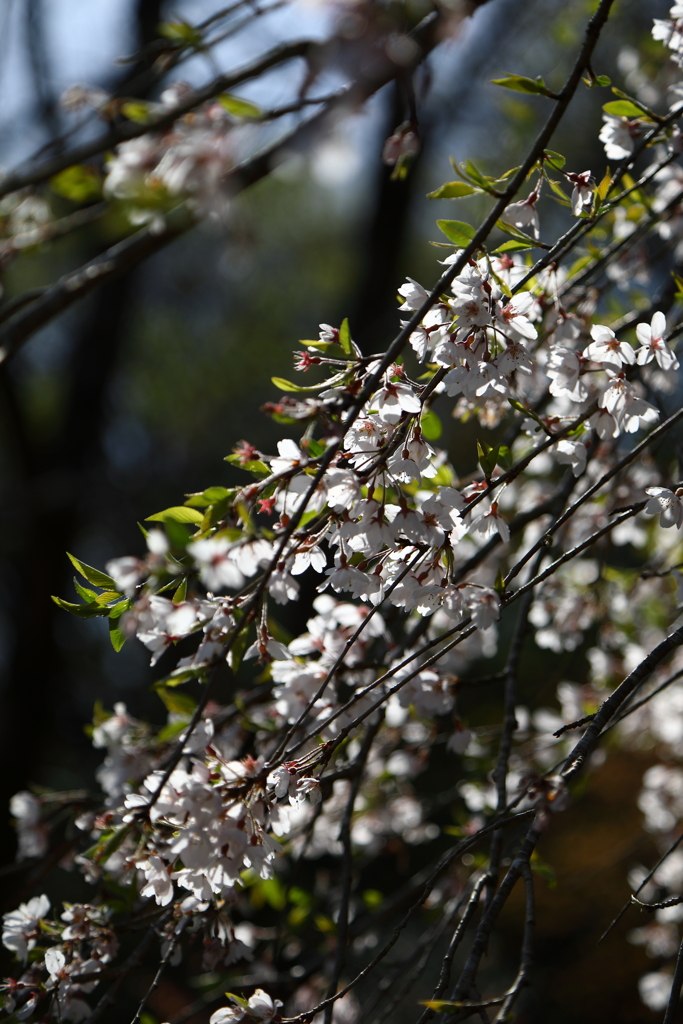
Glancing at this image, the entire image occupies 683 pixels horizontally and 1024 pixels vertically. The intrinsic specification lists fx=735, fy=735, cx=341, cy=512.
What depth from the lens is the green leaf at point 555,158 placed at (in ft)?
3.46

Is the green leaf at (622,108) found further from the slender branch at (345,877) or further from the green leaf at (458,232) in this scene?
the slender branch at (345,877)

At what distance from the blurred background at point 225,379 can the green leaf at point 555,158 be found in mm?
198

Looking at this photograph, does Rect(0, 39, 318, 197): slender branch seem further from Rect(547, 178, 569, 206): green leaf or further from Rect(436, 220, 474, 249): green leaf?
Rect(547, 178, 569, 206): green leaf

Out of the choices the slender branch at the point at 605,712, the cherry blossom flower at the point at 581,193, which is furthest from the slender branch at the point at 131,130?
the slender branch at the point at 605,712

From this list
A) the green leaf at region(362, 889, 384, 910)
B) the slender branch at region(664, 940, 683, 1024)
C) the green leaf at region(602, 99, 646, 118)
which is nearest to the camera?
the slender branch at region(664, 940, 683, 1024)

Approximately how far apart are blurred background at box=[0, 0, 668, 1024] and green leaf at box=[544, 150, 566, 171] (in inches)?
7.8

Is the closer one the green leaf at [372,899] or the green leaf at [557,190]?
the green leaf at [557,190]

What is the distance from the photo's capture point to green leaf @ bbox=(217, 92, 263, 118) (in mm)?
839

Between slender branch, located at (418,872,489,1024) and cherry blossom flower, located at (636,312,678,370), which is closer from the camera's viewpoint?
slender branch, located at (418,872,489,1024)

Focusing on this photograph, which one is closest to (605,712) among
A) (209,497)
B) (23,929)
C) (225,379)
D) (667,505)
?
(667,505)

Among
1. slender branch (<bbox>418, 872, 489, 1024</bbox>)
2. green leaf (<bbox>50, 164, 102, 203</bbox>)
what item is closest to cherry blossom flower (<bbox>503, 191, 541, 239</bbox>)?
green leaf (<bbox>50, 164, 102, 203</bbox>)

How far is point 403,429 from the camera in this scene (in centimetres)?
98

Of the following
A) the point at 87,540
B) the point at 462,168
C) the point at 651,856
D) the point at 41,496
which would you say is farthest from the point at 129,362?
the point at 462,168

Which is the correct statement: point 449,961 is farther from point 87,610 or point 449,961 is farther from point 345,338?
point 345,338
